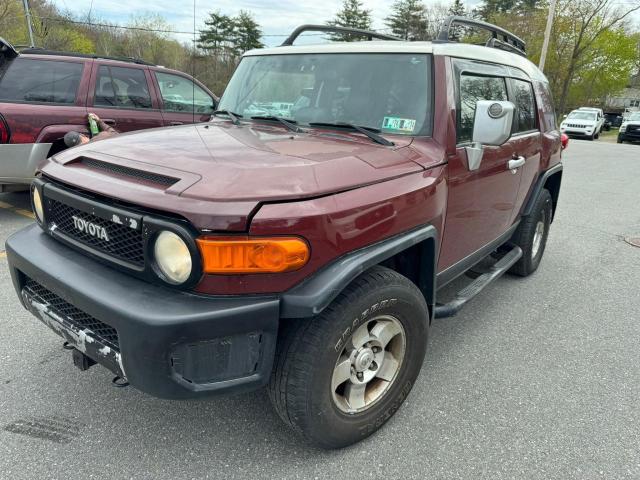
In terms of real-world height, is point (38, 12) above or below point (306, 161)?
above

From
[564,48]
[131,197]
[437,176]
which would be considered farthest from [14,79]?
[564,48]

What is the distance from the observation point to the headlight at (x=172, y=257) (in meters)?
1.79

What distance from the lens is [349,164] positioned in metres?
2.12

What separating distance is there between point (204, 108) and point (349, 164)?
5.19 meters

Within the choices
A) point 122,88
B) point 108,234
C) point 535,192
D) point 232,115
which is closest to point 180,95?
point 122,88

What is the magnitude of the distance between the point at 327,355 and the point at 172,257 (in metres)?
0.73

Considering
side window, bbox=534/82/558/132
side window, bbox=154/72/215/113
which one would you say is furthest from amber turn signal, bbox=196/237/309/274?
side window, bbox=154/72/215/113

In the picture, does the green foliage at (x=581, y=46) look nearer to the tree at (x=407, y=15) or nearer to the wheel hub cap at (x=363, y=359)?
the tree at (x=407, y=15)

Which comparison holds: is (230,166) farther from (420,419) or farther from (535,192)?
(535,192)

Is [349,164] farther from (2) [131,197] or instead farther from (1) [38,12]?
(1) [38,12]

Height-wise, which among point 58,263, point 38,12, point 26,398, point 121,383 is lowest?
point 26,398

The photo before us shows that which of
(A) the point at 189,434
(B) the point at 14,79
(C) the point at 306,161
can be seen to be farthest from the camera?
(B) the point at 14,79

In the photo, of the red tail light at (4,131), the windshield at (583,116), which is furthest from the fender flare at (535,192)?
the windshield at (583,116)

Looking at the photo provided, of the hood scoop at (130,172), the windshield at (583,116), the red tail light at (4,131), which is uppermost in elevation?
the hood scoop at (130,172)
